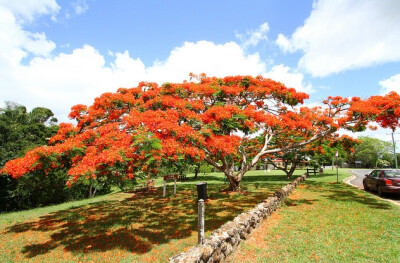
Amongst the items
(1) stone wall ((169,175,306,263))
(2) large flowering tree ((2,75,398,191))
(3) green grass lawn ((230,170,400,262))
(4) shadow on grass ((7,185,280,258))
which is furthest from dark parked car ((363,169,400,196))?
(1) stone wall ((169,175,306,263))

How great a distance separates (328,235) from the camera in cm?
696

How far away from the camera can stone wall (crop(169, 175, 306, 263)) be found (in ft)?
14.8

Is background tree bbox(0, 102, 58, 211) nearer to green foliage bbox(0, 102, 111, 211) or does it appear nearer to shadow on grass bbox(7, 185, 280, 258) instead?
green foliage bbox(0, 102, 111, 211)

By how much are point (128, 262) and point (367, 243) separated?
6848 mm

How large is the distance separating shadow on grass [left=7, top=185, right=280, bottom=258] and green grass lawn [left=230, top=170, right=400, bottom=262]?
2.09 meters

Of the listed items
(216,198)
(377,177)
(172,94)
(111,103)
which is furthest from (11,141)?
(377,177)

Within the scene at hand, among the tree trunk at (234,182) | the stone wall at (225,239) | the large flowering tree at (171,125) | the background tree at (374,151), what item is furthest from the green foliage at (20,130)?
the background tree at (374,151)

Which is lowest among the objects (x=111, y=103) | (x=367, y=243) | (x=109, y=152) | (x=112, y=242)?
(x=112, y=242)

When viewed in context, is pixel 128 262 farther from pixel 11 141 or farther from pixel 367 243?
pixel 11 141

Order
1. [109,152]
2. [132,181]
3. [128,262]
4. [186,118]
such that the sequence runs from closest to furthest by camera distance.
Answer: [128,262] → [109,152] → [132,181] → [186,118]

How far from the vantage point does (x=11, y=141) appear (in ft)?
82.3

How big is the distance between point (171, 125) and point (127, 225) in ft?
15.8

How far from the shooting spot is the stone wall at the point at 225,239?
4516 mm

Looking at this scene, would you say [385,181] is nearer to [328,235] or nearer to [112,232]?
[328,235]
